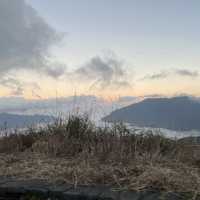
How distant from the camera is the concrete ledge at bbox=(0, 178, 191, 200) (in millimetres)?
4117

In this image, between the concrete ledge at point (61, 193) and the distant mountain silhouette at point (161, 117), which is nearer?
the concrete ledge at point (61, 193)

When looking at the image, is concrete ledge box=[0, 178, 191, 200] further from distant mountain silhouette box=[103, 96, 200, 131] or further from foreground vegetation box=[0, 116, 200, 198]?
distant mountain silhouette box=[103, 96, 200, 131]

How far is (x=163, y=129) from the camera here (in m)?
7.36

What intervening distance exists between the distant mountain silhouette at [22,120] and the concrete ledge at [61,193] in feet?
10.6

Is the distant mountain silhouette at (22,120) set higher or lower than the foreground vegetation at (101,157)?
higher

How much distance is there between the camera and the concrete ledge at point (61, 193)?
13.5ft

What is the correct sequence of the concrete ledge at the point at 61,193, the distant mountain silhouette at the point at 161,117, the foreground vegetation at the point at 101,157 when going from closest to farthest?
the concrete ledge at the point at 61,193 < the foreground vegetation at the point at 101,157 < the distant mountain silhouette at the point at 161,117

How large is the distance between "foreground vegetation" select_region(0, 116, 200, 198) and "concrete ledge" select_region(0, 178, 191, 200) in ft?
0.56

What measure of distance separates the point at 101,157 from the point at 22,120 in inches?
125

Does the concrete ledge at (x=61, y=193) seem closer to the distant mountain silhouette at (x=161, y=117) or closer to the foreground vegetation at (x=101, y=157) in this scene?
the foreground vegetation at (x=101, y=157)

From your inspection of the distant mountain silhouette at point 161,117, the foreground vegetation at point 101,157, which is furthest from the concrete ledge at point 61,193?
the distant mountain silhouette at point 161,117

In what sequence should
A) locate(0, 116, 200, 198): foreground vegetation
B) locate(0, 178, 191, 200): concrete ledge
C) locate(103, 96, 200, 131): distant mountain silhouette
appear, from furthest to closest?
locate(103, 96, 200, 131): distant mountain silhouette
locate(0, 116, 200, 198): foreground vegetation
locate(0, 178, 191, 200): concrete ledge

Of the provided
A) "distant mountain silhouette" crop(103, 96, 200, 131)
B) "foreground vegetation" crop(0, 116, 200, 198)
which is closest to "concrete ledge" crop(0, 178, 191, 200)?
"foreground vegetation" crop(0, 116, 200, 198)

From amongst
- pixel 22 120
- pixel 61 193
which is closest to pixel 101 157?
pixel 61 193
